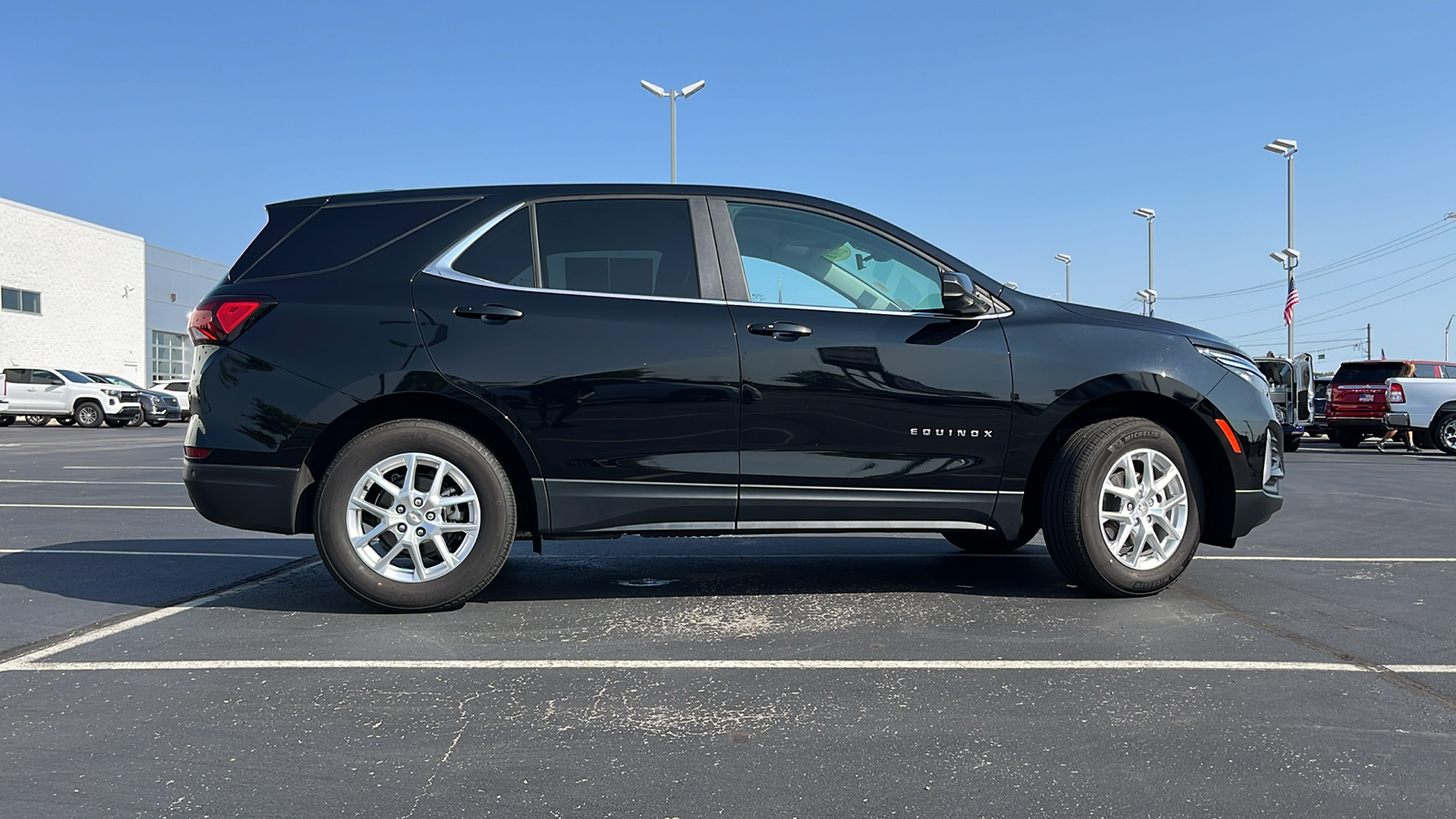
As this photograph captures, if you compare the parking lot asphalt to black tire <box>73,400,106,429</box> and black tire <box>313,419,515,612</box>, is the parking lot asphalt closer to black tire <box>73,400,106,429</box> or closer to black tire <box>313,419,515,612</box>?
black tire <box>313,419,515,612</box>

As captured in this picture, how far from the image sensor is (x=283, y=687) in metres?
3.33

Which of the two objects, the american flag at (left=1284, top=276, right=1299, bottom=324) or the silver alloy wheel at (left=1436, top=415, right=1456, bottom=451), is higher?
the american flag at (left=1284, top=276, right=1299, bottom=324)

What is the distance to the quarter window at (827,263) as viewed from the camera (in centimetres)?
467

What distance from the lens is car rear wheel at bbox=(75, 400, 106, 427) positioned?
95.2ft

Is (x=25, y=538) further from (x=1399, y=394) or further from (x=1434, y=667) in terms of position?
(x=1399, y=394)

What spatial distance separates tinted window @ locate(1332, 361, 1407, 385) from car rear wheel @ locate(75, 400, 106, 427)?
3024cm

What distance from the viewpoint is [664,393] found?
4383 millimetres

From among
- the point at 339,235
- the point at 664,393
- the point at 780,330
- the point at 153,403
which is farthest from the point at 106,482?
the point at 153,403

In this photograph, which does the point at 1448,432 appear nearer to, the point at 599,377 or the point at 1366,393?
the point at 1366,393

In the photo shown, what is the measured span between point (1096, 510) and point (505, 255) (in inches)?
109

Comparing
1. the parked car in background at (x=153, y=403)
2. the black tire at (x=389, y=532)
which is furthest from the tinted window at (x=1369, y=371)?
the parked car in background at (x=153, y=403)

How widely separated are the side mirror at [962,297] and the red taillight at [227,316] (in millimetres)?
2815

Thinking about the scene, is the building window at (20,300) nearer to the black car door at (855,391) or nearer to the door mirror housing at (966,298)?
the black car door at (855,391)

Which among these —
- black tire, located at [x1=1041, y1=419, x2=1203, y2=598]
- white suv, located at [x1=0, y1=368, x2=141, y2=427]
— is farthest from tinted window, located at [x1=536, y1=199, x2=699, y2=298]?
white suv, located at [x1=0, y1=368, x2=141, y2=427]
